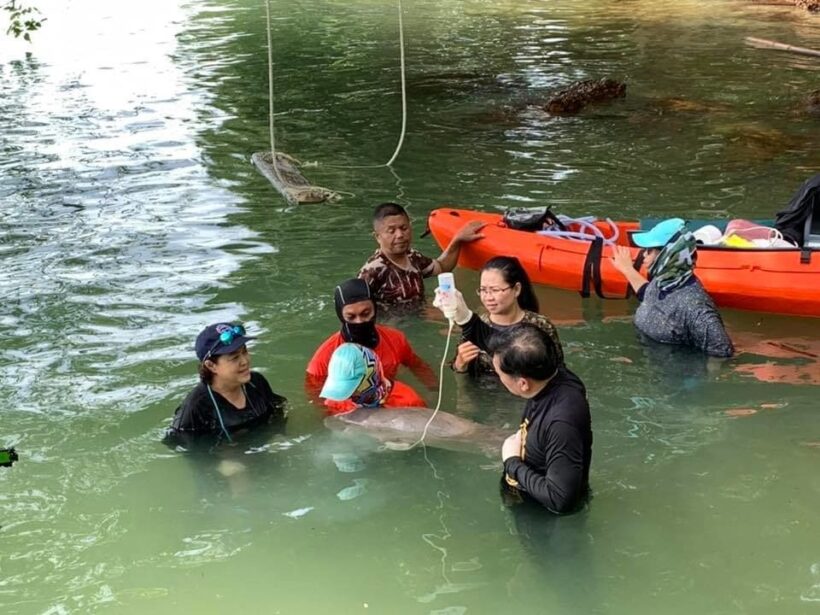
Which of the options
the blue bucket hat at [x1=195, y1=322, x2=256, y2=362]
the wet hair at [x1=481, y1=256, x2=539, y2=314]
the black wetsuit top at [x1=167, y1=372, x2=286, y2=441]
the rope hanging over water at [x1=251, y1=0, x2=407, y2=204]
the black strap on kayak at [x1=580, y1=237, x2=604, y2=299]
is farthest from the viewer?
the rope hanging over water at [x1=251, y1=0, x2=407, y2=204]

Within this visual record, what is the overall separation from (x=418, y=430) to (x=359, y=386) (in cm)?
38

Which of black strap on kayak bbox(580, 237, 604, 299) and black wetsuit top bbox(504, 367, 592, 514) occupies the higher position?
black wetsuit top bbox(504, 367, 592, 514)

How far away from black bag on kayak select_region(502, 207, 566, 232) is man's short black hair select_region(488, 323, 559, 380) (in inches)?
151

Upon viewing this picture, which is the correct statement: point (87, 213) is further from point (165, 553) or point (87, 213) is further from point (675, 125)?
point (675, 125)

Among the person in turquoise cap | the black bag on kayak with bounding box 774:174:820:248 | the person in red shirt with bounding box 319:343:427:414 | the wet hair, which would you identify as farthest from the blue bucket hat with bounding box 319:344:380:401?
the black bag on kayak with bounding box 774:174:820:248

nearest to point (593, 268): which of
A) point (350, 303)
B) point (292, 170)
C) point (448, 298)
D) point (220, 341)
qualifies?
point (448, 298)

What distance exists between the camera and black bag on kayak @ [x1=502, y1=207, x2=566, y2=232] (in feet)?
24.4

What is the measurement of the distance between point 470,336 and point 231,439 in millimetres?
1351

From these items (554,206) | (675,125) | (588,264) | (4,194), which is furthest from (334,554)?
(675,125)

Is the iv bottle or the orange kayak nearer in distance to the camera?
the iv bottle

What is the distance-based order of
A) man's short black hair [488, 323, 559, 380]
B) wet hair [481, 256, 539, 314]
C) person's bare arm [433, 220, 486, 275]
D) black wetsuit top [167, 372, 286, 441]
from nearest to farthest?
1. man's short black hair [488, 323, 559, 380]
2. black wetsuit top [167, 372, 286, 441]
3. wet hair [481, 256, 539, 314]
4. person's bare arm [433, 220, 486, 275]

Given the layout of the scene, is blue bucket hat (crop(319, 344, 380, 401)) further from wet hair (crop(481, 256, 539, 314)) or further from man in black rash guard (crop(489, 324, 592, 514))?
man in black rash guard (crop(489, 324, 592, 514))

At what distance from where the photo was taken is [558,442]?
12.0 feet

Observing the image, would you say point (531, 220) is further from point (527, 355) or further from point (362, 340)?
point (527, 355)
